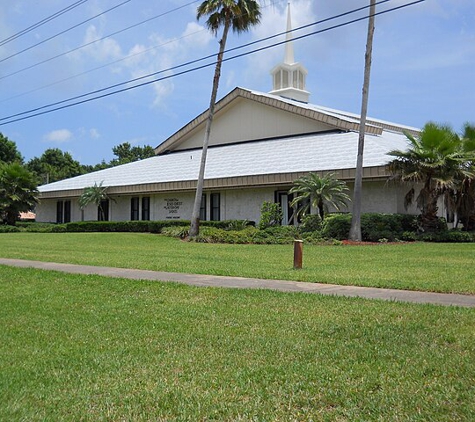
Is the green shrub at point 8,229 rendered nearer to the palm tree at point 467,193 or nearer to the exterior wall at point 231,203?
the exterior wall at point 231,203

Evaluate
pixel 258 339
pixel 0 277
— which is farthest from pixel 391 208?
pixel 258 339

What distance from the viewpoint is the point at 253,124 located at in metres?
38.9

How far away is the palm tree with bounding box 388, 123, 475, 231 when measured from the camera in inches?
869

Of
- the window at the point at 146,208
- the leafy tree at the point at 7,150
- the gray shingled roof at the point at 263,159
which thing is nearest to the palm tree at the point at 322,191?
the gray shingled roof at the point at 263,159

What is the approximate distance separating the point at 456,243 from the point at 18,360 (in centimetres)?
1867

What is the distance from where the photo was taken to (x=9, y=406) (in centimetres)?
484

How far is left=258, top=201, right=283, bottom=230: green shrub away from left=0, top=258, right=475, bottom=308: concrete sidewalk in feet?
47.1

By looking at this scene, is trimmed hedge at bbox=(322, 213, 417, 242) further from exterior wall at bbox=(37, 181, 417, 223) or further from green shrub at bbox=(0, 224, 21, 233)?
green shrub at bbox=(0, 224, 21, 233)

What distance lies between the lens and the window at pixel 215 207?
1323 inches

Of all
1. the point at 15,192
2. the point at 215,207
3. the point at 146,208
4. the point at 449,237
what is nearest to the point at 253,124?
the point at 215,207

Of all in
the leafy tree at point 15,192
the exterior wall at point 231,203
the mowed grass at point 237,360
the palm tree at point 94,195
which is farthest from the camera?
the leafy tree at point 15,192

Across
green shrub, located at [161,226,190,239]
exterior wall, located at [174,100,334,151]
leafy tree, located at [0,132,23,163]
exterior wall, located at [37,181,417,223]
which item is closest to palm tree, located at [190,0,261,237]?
green shrub, located at [161,226,190,239]

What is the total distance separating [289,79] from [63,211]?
67.1 ft

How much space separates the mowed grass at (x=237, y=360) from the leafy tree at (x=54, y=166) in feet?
234
